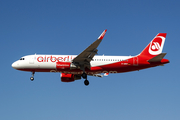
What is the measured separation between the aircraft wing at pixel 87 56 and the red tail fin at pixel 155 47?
354 inches

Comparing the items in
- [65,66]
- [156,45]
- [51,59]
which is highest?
[156,45]

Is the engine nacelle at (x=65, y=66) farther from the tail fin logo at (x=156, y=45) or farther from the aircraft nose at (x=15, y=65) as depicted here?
the tail fin logo at (x=156, y=45)

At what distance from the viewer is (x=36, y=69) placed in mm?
44000

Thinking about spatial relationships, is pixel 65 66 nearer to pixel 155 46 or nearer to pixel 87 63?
pixel 87 63

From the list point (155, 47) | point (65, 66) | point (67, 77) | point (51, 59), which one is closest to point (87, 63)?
point (65, 66)

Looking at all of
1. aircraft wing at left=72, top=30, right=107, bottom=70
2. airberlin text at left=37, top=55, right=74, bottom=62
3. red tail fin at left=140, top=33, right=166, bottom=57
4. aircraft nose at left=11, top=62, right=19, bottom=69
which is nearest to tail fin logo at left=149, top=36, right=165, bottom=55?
red tail fin at left=140, top=33, right=166, bottom=57

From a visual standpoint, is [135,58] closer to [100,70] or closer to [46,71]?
[100,70]

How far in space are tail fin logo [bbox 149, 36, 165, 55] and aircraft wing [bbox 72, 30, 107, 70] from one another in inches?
409

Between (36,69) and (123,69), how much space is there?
13656 mm

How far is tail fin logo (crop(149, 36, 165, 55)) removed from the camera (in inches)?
1806

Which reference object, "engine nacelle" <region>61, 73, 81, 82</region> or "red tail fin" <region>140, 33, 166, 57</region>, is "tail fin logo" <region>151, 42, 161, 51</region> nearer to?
"red tail fin" <region>140, 33, 166, 57</region>

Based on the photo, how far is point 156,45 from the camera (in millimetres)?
46250

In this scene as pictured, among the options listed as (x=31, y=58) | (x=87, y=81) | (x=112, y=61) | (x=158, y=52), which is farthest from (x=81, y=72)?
(x=158, y=52)

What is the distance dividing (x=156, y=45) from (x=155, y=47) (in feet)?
1.33
